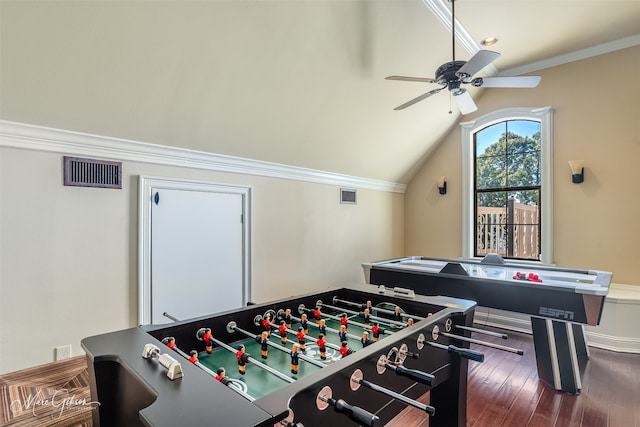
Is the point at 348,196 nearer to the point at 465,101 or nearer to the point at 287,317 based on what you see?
the point at 465,101

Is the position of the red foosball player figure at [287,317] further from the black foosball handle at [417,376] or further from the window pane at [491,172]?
the window pane at [491,172]

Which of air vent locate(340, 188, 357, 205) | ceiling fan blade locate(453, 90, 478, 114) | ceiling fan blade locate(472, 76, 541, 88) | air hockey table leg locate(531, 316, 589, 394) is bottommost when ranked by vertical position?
air hockey table leg locate(531, 316, 589, 394)

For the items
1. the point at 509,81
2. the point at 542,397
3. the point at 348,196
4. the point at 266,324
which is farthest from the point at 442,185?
the point at 266,324

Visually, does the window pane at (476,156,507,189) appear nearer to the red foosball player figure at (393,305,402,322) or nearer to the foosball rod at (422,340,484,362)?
the red foosball player figure at (393,305,402,322)

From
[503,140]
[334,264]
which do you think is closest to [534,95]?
[503,140]

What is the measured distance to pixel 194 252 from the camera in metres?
2.71

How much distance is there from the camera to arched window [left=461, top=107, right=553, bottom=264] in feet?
12.9

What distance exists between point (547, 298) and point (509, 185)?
2420 mm

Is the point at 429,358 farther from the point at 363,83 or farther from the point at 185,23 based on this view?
the point at 363,83

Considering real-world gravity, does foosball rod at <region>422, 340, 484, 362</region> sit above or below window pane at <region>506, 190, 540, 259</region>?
below

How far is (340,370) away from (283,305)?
85 cm

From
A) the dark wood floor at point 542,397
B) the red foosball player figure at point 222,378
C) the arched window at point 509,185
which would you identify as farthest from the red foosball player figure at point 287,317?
the arched window at point 509,185

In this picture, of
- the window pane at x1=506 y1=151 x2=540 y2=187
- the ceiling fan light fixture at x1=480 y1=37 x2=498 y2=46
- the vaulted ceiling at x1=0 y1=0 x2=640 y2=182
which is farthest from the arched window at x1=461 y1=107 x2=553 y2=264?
the ceiling fan light fixture at x1=480 y1=37 x2=498 y2=46

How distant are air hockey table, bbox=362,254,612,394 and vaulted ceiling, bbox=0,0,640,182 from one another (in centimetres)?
179
